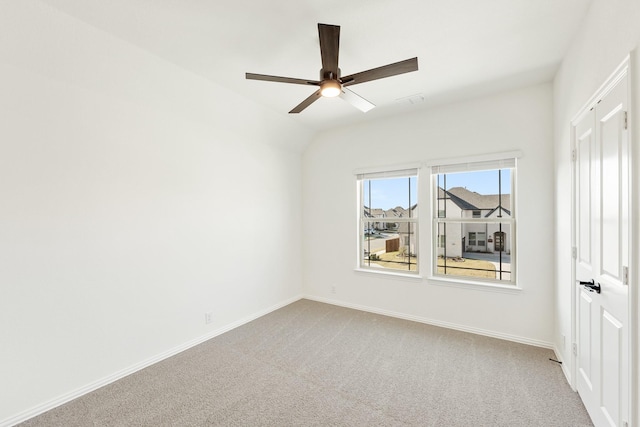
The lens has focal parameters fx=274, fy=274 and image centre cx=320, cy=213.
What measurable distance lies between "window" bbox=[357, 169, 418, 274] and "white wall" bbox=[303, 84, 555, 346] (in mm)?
171

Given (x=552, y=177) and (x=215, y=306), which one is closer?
(x=552, y=177)

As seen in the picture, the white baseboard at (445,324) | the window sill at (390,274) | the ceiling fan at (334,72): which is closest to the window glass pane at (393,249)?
the window sill at (390,274)

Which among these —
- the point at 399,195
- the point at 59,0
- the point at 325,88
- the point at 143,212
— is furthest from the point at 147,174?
the point at 399,195

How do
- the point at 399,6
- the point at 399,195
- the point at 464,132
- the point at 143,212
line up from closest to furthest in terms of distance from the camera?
the point at 399,6, the point at 143,212, the point at 464,132, the point at 399,195

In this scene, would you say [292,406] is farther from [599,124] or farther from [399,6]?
[399,6]

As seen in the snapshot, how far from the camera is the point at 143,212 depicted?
270 cm

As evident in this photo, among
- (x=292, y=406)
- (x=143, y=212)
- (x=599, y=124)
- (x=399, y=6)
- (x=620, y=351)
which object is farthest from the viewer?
(x=143, y=212)

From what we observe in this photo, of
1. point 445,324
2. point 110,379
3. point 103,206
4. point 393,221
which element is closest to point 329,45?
point 103,206

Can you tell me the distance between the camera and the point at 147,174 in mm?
2732

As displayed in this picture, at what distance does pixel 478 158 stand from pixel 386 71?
1985 mm

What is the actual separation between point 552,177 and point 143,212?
420 cm

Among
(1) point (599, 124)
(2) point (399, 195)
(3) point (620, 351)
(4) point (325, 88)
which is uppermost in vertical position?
(4) point (325, 88)

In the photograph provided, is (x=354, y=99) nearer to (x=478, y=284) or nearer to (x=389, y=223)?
(x=389, y=223)

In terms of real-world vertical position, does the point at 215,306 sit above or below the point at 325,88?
below
